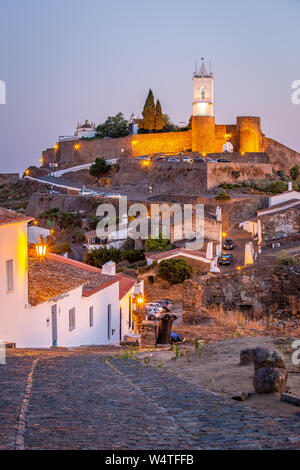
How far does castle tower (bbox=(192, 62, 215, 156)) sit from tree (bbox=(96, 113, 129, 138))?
32.3 ft

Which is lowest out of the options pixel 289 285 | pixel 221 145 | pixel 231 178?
pixel 289 285

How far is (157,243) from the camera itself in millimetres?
32250

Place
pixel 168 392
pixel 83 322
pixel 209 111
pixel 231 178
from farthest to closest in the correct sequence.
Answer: pixel 209 111 < pixel 231 178 < pixel 83 322 < pixel 168 392

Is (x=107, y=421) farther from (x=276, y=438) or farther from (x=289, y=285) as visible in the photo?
(x=289, y=285)

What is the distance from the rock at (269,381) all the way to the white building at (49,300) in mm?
6120

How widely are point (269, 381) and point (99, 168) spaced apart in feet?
175

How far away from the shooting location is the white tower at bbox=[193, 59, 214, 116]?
57688mm

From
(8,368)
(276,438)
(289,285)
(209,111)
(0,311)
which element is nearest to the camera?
(276,438)

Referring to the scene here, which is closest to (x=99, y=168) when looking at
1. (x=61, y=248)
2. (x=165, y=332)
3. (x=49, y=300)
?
(x=61, y=248)

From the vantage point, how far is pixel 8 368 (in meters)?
7.53

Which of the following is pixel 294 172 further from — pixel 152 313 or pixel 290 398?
pixel 290 398

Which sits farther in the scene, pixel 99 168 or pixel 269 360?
pixel 99 168

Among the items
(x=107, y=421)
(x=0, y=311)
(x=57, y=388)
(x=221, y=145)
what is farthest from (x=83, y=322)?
(x=221, y=145)

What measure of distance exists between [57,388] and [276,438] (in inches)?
108
